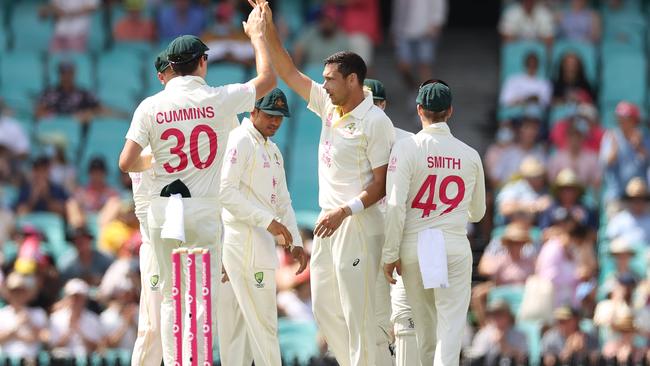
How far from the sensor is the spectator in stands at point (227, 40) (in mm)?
22656

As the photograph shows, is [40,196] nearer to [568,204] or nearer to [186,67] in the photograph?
[568,204]

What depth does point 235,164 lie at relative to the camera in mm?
13523

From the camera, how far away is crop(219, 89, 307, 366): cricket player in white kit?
1350cm

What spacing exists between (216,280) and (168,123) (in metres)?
1.11

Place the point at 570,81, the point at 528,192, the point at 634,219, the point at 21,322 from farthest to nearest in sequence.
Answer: the point at 570,81 < the point at 528,192 < the point at 634,219 < the point at 21,322

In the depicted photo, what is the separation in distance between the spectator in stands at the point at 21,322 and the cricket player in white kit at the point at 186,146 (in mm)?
5522

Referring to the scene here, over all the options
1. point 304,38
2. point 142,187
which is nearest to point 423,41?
point 304,38

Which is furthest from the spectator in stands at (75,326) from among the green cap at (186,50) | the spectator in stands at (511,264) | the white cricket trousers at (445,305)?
the green cap at (186,50)

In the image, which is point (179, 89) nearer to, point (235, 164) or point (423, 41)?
point (235, 164)

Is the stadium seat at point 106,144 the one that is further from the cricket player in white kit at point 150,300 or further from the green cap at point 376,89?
the cricket player in white kit at point 150,300

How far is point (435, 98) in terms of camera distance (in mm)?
13078

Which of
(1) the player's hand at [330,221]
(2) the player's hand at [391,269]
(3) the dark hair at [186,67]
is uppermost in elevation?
(3) the dark hair at [186,67]

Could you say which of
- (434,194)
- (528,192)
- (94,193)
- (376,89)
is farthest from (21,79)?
(434,194)

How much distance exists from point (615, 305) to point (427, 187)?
5.28 metres
